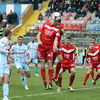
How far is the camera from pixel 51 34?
13.7 meters

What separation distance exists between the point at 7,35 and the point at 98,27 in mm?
25712

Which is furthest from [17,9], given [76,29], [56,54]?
[56,54]

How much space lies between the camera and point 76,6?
40.2m

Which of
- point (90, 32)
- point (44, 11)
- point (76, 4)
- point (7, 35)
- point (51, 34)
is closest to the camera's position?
point (7, 35)

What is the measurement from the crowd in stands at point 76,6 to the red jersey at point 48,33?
80.4 feet

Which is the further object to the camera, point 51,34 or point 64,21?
point 64,21

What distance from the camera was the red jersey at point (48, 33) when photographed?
44.9 feet

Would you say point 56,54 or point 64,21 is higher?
point 56,54

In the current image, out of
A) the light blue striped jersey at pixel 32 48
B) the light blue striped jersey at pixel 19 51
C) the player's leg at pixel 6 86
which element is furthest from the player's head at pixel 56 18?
the light blue striped jersey at pixel 32 48

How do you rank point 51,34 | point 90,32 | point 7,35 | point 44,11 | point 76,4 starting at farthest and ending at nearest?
1. point 44,11
2. point 76,4
3. point 90,32
4. point 51,34
5. point 7,35

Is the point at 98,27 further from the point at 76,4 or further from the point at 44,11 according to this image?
the point at 44,11

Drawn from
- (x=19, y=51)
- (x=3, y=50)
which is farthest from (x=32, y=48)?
(x=3, y=50)

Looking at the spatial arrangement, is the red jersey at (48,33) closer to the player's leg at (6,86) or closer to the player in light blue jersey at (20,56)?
the player in light blue jersey at (20,56)

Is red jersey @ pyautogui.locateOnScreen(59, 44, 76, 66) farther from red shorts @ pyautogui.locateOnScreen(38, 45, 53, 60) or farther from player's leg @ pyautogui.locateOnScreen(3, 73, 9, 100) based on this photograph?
player's leg @ pyautogui.locateOnScreen(3, 73, 9, 100)
